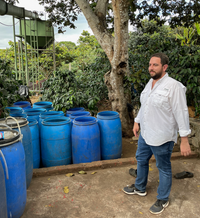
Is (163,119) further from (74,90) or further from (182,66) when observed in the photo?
(74,90)

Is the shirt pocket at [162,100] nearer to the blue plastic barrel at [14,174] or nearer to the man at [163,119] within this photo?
the man at [163,119]

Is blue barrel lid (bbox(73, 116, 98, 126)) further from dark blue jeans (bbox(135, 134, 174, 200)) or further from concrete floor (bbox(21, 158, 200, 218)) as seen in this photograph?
dark blue jeans (bbox(135, 134, 174, 200))

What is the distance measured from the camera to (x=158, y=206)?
2.43 metres

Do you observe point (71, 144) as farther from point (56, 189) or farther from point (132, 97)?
point (132, 97)

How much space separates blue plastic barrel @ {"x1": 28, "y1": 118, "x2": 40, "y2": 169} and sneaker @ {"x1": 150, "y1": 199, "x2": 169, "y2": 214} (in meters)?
2.06

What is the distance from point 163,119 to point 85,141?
1.67 metres

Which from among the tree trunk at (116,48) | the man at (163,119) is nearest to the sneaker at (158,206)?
the man at (163,119)

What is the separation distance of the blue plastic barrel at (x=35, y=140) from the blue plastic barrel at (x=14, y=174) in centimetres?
121

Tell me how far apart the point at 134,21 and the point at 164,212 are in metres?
6.36

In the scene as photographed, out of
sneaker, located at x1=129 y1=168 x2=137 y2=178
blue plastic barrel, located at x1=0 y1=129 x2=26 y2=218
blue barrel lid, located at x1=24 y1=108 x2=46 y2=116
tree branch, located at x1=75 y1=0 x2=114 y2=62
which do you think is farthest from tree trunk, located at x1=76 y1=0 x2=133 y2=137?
blue plastic barrel, located at x1=0 y1=129 x2=26 y2=218

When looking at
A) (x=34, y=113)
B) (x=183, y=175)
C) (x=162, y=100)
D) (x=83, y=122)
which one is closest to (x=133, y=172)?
(x=183, y=175)

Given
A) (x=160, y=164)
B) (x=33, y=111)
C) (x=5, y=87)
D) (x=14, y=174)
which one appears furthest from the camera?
(x=33, y=111)

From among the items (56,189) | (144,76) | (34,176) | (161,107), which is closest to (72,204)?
(56,189)

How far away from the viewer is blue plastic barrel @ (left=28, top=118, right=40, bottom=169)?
3.45 metres
